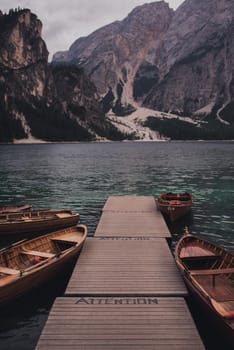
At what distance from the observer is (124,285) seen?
56.0 feet

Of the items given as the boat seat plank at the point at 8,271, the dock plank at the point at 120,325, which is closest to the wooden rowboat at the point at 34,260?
the boat seat plank at the point at 8,271

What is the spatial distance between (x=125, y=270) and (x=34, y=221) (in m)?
12.2

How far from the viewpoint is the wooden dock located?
1236cm

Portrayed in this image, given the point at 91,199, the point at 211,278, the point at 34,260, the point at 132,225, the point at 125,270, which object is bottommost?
the point at 91,199

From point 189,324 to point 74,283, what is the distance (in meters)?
6.31

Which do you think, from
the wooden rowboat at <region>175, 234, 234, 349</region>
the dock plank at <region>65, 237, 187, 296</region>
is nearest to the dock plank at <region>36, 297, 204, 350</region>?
the wooden rowboat at <region>175, 234, 234, 349</region>

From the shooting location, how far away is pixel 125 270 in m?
19.1

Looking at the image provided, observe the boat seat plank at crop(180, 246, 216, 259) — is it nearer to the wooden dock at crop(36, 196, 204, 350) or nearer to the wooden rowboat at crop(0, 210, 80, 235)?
the wooden dock at crop(36, 196, 204, 350)

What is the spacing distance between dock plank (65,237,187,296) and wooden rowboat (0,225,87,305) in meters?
0.96

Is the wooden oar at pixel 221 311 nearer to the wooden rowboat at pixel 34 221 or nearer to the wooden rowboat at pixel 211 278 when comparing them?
the wooden rowboat at pixel 211 278

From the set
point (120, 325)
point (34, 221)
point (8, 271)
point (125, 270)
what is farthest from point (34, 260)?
point (34, 221)

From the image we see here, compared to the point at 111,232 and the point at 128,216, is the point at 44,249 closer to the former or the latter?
the point at 111,232

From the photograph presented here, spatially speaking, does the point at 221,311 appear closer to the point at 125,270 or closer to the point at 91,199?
the point at 125,270

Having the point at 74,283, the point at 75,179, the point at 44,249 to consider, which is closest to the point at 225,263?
the point at 74,283
